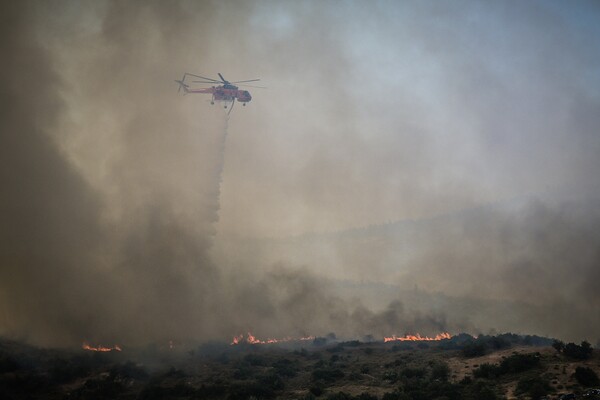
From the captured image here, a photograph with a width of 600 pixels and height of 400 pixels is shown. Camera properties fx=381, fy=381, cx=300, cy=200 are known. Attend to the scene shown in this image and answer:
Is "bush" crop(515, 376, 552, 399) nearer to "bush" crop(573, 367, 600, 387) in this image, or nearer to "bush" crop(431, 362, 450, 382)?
"bush" crop(573, 367, 600, 387)

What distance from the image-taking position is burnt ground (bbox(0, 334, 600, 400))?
113ft

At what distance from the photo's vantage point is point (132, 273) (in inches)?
2965

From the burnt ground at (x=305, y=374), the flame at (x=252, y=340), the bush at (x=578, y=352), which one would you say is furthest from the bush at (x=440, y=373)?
the flame at (x=252, y=340)

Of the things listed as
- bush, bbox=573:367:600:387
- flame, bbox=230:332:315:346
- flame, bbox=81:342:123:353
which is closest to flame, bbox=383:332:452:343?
flame, bbox=230:332:315:346

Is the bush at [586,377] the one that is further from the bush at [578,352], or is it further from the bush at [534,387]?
the bush at [578,352]

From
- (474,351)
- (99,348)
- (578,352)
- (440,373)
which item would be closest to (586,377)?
(578,352)

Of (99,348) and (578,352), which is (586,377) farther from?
(99,348)

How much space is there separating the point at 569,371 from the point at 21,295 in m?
78.4

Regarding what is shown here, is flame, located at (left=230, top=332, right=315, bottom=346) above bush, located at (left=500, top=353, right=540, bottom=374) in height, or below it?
above

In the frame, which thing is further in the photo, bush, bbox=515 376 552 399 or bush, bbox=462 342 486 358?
bush, bbox=462 342 486 358

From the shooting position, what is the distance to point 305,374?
152ft

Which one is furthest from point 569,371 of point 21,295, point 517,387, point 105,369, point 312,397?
point 21,295

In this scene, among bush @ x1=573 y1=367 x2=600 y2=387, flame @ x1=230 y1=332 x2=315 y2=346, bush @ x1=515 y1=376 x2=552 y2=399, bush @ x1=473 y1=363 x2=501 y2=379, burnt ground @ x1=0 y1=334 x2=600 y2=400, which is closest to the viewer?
bush @ x1=515 y1=376 x2=552 y2=399

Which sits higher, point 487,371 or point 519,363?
point 519,363
